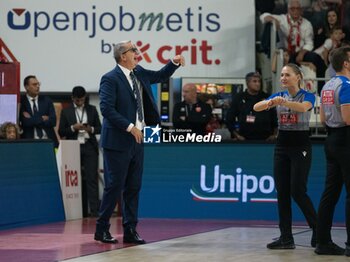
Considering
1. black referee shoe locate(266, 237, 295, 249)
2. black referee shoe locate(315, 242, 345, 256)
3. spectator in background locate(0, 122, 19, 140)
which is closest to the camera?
black referee shoe locate(315, 242, 345, 256)

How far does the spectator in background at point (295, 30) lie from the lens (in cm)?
1650

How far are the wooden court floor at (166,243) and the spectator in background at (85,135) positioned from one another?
5.03 ft

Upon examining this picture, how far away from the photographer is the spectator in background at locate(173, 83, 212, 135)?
1435cm

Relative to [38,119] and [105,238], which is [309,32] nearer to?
[38,119]

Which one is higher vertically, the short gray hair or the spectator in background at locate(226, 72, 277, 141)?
the short gray hair

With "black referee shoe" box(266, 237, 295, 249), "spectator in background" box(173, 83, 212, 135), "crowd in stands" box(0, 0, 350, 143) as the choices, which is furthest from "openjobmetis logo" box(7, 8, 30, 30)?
"black referee shoe" box(266, 237, 295, 249)

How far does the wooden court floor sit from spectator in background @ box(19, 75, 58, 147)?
7.37 ft

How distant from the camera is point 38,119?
1445cm

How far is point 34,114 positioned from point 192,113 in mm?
2476

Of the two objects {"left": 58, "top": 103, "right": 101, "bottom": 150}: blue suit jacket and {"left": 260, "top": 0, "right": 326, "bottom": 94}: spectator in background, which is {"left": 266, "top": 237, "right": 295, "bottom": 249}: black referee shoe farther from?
{"left": 260, "top": 0, "right": 326, "bottom": 94}: spectator in background

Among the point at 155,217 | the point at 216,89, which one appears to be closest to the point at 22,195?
the point at 155,217

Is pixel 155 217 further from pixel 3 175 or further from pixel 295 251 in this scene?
pixel 295 251

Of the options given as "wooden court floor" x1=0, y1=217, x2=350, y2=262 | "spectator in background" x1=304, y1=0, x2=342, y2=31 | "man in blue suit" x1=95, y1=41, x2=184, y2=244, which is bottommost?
"wooden court floor" x1=0, y1=217, x2=350, y2=262

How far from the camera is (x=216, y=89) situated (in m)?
16.3
